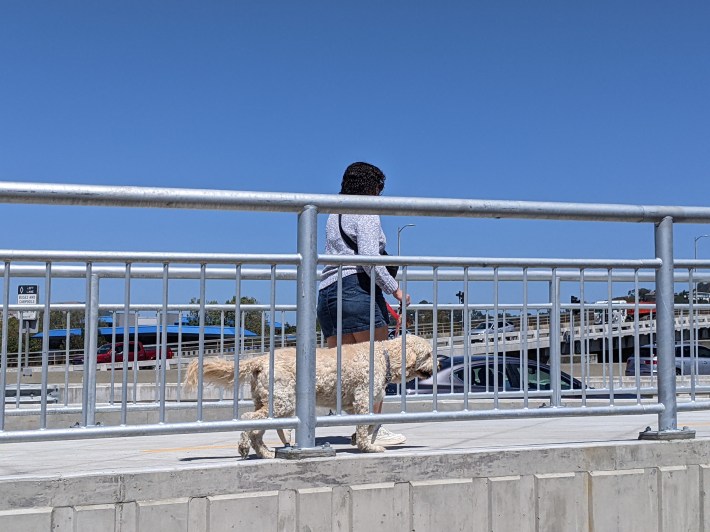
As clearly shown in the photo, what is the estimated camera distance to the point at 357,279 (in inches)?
205

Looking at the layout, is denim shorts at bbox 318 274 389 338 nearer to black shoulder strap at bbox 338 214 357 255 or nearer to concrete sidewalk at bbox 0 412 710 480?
black shoulder strap at bbox 338 214 357 255

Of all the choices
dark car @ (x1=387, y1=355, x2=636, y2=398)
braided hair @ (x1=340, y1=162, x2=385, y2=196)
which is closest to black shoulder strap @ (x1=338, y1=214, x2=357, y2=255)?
braided hair @ (x1=340, y1=162, x2=385, y2=196)

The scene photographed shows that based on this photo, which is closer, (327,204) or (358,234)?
(327,204)

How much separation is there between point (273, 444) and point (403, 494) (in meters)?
2.19

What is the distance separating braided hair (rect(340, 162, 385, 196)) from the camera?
6098mm

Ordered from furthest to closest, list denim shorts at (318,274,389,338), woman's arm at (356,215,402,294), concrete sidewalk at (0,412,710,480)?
woman's arm at (356,215,402,294) → denim shorts at (318,274,389,338) → concrete sidewalk at (0,412,710,480)

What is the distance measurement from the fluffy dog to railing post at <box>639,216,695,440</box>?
1.45 meters

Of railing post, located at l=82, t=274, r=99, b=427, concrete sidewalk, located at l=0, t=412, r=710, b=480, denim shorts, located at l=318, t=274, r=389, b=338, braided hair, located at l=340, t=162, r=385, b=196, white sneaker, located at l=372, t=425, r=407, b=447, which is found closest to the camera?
railing post, located at l=82, t=274, r=99, b=427

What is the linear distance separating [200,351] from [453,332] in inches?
67.7

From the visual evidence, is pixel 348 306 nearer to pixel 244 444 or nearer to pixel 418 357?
pixel 418 357

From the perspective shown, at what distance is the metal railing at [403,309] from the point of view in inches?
164

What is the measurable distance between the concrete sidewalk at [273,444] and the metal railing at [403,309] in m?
0.23

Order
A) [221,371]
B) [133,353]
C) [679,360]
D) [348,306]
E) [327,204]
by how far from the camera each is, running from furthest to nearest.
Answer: [133,353]
[679,360]
[348,306]
[221,371]
[327,204]

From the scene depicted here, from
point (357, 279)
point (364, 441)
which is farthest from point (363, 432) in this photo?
point (357, 279)
